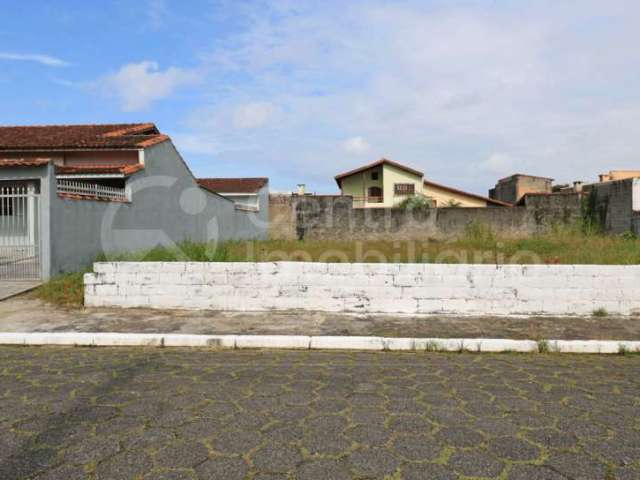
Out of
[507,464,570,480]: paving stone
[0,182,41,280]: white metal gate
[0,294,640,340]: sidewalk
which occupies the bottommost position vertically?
[507,464,570,480]: paving stone

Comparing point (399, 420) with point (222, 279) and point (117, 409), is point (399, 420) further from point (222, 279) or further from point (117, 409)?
point (222, 279)

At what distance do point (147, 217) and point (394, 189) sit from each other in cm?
2591

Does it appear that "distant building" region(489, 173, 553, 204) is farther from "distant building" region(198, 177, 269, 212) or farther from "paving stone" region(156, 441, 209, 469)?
"paving stone" region(156, 441, 209, 469)

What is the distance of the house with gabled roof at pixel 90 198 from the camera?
9.52 meters

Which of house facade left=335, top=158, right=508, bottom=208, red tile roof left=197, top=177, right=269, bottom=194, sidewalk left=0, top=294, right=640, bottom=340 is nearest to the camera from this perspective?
sidewalk left=0, top=294, right=640, bottom=340

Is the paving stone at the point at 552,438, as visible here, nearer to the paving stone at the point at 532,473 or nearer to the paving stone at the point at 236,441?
the paving stone at the point at 532,473

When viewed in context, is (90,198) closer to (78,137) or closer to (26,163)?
(26,163)

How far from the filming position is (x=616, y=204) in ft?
63.4

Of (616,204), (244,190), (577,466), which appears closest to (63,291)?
(577,466)

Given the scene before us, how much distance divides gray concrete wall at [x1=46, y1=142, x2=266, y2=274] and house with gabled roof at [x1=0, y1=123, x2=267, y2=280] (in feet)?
0.08

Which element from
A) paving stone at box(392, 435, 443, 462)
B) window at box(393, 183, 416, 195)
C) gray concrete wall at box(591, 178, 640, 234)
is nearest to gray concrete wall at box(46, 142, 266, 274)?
paving stone at box(392, 435, 443, 462)

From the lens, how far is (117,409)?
139 inches

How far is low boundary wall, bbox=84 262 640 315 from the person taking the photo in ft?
22.9

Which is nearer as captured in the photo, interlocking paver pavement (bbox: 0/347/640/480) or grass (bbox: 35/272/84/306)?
interlocking paver pavement (bbox: 0/347/640/480)
